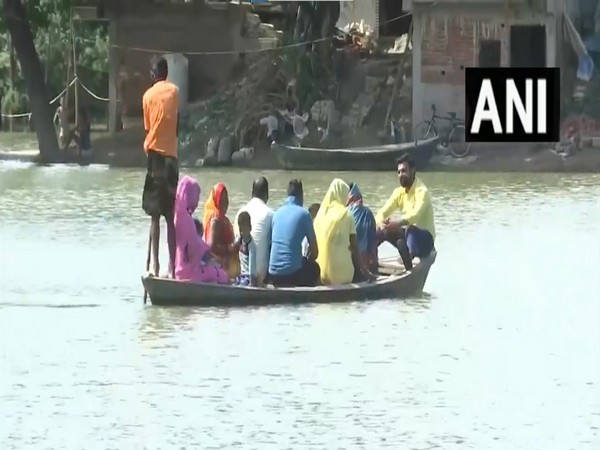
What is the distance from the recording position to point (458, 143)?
32000 millimetres

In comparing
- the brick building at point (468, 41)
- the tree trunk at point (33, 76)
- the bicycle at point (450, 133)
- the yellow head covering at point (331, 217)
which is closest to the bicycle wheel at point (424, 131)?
the bicycle at point (450, 133)

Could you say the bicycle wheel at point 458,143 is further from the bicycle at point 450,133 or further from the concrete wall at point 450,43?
the concrete wall at point 450,43

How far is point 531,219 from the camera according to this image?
2281 centimetres

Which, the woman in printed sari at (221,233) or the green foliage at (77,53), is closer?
the woman in printed sari at (221,233)

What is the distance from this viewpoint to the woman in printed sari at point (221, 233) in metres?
14.4

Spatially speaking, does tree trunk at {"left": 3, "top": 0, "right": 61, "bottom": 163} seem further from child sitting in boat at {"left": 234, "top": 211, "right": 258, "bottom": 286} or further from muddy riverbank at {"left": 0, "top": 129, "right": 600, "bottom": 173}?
child sitting in boat at {"left": 234, "top": 211, "right": 258, "bottom": 286}

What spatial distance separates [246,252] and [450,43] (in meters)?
19.1

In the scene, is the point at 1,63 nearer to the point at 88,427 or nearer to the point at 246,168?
the point at 246,168

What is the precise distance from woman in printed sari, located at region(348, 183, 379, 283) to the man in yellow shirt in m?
0.19

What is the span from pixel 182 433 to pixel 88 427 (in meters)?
0.58

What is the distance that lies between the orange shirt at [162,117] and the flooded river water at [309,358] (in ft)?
4.42

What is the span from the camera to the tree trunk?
32125 mm

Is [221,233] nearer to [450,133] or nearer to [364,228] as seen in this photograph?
[364,228]

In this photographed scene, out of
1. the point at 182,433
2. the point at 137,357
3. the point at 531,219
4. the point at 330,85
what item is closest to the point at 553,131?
the point at 330,85
